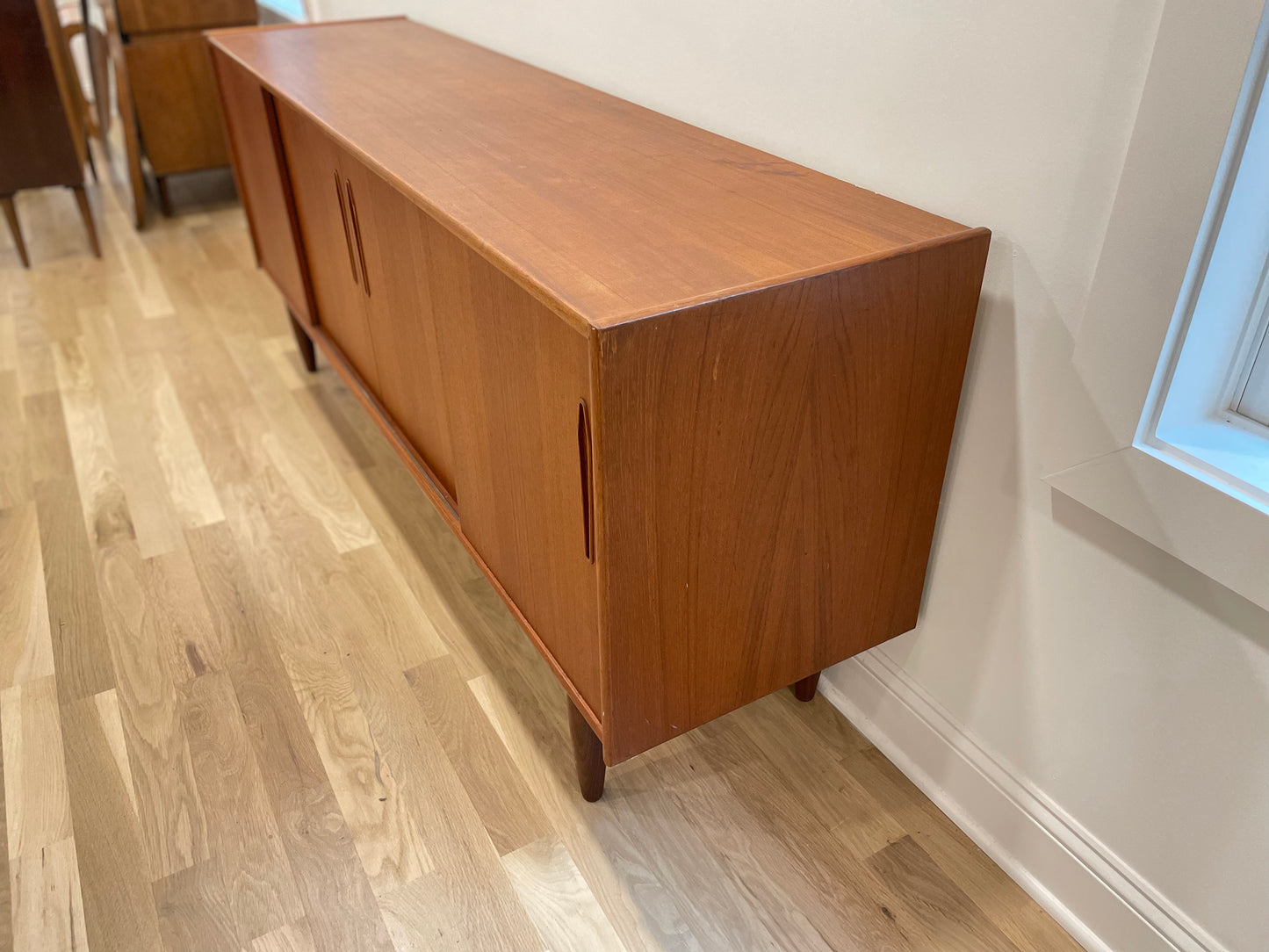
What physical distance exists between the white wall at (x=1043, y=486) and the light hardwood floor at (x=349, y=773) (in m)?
0.23

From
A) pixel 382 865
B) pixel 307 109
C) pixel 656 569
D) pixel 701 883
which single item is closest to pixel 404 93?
pixel 307 109

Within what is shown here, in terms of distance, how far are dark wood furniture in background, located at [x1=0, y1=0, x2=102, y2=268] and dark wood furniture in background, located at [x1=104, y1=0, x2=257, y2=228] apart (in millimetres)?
222

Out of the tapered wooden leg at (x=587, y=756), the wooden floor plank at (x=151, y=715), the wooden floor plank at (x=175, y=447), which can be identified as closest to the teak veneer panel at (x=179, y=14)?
the wooden floor plank at (x=175, y=447)

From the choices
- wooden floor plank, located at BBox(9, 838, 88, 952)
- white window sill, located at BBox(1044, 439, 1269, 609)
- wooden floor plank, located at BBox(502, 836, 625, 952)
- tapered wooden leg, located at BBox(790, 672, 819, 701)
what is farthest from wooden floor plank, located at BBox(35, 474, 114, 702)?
white window sill, located at BBox(1044, 439, 1269, 609)

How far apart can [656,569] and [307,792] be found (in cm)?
69

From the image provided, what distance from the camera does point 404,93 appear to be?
162 centimetres

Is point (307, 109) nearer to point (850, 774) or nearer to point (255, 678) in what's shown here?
point (255, 678)

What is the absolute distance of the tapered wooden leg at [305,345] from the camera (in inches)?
92.4

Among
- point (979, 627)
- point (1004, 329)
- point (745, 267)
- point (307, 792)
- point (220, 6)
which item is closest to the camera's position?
point (745, 267)

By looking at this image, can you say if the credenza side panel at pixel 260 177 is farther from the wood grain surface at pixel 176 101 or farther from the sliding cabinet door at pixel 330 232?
the wood grain surface at pixel 176 101

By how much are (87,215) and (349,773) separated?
245cm

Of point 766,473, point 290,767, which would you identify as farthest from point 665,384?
point 290,767

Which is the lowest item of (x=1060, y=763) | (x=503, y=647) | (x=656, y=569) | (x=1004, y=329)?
(x=503, y=647)

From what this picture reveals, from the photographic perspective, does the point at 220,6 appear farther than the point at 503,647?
Yes
